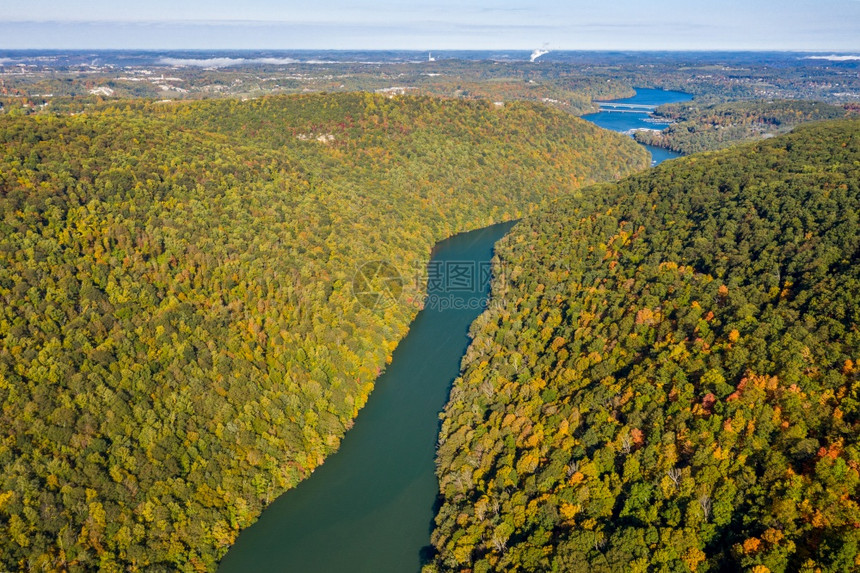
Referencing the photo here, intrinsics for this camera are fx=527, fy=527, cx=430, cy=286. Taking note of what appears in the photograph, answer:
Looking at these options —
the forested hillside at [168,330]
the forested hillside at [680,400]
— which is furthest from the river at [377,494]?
the forested hillside at [680,400]

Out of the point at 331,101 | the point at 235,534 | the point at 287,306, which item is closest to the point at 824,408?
the point at 235,534

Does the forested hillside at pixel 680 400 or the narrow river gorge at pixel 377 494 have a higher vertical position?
the forested hillside at pixel 680 400

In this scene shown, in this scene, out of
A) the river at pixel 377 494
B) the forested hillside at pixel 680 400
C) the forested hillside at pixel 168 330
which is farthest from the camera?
the river at pixel 377 494

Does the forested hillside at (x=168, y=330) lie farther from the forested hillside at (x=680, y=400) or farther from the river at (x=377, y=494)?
the forested hillside at (x=680, y=400)

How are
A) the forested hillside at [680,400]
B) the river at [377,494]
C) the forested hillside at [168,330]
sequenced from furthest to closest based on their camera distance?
the river at [377,494], the forested hillside at [168,330], the forested hillside at [680,400]

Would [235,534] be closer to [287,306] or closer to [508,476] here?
[508,476]

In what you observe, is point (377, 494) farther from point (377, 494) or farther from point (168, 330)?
point (168, 330)

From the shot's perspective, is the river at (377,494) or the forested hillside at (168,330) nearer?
the forested hillside at (168,330)
